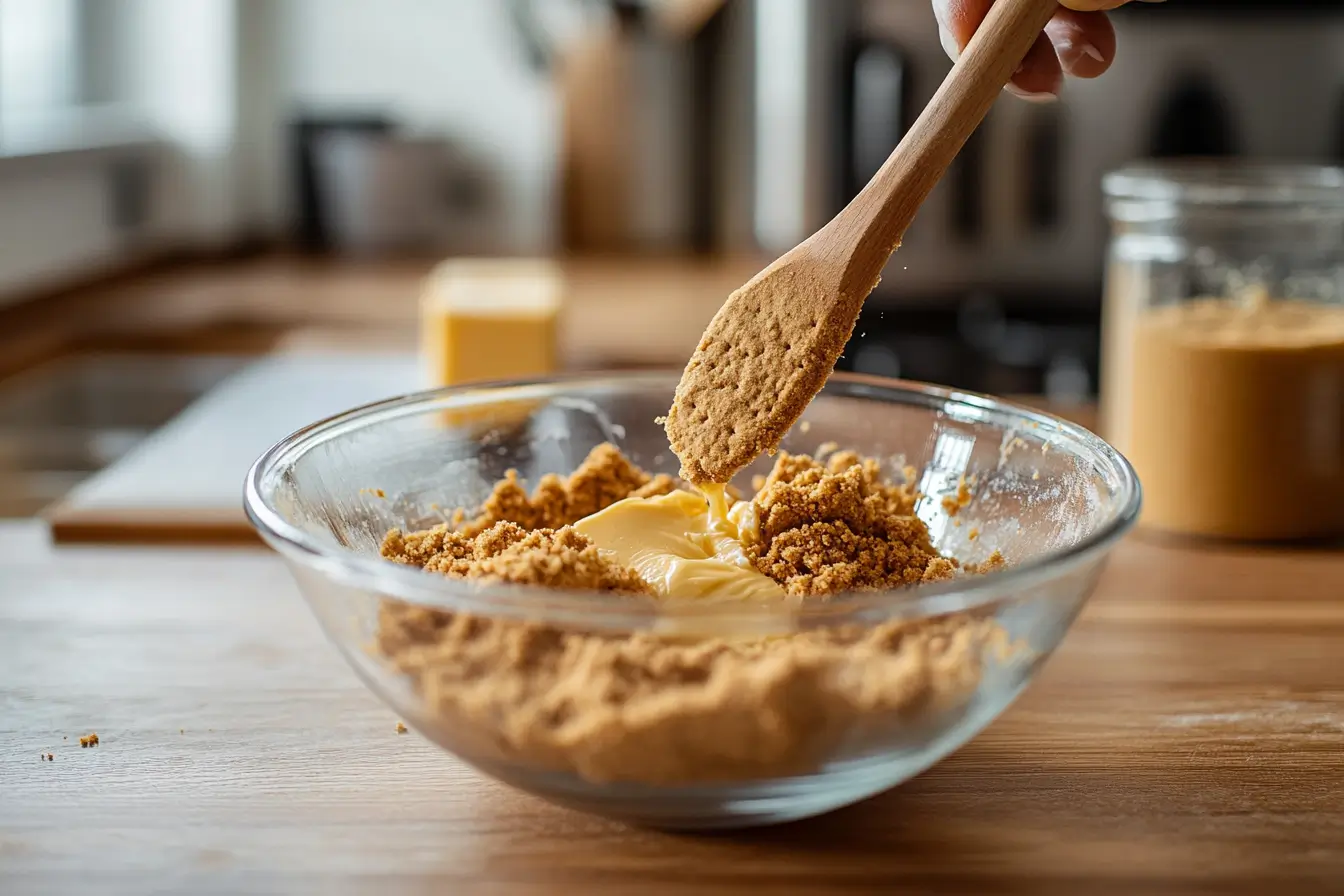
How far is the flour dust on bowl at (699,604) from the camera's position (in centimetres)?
45

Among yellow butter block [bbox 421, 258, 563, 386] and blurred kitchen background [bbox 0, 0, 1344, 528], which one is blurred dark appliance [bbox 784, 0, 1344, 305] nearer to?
blurred kitchen background [bbox 0, 0, 1344, 528]

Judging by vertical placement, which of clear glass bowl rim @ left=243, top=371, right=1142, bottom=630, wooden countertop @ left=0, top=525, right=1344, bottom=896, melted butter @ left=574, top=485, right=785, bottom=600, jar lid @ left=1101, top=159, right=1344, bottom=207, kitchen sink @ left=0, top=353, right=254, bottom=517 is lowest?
kitchen sink @ left=0, top=353, right=254, bottom=517

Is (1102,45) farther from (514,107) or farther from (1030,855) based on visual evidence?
(514,107)

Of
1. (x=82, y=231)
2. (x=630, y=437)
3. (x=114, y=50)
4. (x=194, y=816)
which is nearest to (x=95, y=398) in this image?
(x=82, y=231)

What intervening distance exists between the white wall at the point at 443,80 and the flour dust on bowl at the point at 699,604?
7.91ft

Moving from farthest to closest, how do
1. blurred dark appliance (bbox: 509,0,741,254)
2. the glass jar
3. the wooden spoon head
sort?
1. blurred dark appliance (bbox: 509,0,741,254)
2. the glass jar
3. the wooden spoon head

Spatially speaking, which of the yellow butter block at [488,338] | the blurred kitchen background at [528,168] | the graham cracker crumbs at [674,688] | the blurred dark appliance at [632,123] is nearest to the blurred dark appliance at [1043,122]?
the blurred kitchen background at [528,168]

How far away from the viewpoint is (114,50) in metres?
2.85

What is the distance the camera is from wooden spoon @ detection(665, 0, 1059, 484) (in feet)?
2.11

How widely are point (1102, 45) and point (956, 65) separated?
0.23 m

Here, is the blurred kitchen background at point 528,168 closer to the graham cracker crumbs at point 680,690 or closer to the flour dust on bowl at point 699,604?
the flour dust on bowl at point 699,604

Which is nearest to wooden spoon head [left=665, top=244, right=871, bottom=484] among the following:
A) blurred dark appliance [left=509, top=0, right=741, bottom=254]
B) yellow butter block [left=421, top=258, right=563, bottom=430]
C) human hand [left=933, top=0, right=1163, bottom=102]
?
human hand [left=933, top=0, right=1163, bottom=102]

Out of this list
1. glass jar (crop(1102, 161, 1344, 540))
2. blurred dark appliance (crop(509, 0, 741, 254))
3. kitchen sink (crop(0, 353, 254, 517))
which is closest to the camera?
glass jar (crop(1102, 161, 1344, 540))

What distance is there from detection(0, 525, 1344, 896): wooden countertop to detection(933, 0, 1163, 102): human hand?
33 cm
